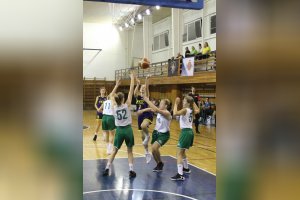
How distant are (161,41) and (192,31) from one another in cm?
453

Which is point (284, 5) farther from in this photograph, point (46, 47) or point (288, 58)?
point (46, 47)

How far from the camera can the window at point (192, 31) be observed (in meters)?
18.1

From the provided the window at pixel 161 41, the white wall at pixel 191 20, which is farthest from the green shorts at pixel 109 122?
the window at pixel 161 41

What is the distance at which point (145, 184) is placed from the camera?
582 cm

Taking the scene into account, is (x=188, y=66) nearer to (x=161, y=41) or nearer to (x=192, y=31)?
(x=192, y=31)

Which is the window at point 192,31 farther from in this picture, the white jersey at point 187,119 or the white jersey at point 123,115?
the white jersey at point 123,115

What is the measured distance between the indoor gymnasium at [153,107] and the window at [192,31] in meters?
0.05

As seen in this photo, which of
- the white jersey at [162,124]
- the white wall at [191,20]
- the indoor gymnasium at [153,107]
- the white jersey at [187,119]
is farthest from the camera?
the white wall at [191,20]

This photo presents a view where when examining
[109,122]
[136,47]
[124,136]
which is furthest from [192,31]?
[124,136]

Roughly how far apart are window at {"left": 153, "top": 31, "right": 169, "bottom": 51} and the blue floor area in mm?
16084

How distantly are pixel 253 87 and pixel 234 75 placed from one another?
0.07 meters

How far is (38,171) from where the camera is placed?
2.50 ft

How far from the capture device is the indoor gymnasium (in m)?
5.76

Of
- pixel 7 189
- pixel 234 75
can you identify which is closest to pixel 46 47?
pixel 7 189
